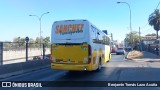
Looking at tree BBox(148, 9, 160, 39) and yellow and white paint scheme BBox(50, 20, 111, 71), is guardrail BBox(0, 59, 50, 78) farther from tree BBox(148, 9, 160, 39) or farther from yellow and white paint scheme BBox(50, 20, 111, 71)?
tree BBox(148, 9, 160, 39)

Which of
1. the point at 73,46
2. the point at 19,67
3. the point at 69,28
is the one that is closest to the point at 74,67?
the point at 73,46

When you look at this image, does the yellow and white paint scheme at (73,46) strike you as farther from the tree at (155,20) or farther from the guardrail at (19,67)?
the tree at (155,20)

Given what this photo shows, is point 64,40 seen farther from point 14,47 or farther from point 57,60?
point 14,47

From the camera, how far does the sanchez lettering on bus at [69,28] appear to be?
17.7 meters

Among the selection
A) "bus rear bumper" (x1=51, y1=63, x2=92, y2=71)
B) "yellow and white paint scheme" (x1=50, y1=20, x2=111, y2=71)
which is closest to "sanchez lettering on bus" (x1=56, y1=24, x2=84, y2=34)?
"yellow and white paint scheme" (x1=50, y1=20, x2=111, y2=71)

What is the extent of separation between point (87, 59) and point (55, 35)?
2.57 metres

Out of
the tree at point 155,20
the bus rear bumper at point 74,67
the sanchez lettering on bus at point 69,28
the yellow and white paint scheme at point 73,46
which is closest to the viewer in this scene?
the bus rear bumper at point 74,67

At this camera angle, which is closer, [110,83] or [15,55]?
[110,83]

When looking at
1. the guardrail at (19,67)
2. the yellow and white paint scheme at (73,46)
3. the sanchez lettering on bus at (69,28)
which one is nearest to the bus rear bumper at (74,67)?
the yellow and white paint scheme at (73,46)

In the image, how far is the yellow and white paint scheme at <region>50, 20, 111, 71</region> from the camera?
56.1ft

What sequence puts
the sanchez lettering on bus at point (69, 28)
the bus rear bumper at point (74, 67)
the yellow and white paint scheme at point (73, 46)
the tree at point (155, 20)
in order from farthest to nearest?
the tree at point (155, 20) → the sanchez lettering on bus at point (69, 28) → the yellow and white paint scheme at point (73, 46) → the bus rear bumper at point (74, 67)

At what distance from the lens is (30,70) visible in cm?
2206

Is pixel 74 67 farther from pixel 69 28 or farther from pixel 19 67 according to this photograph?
pixel 19 67

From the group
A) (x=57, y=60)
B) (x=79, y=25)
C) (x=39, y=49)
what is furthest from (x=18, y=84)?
(x=39, y=49)
